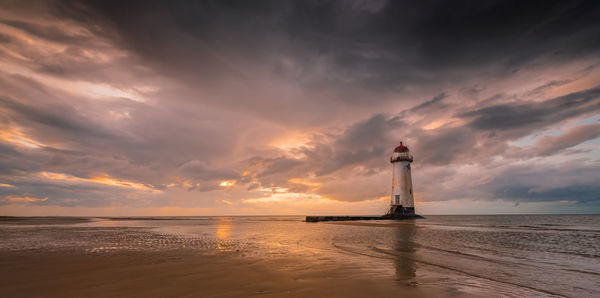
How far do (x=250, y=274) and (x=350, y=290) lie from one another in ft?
11.7

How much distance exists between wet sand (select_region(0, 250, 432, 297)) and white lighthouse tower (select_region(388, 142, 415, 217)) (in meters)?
49.1

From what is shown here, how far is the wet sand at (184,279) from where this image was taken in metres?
7.09

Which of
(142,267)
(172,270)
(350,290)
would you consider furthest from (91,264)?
(350,290)

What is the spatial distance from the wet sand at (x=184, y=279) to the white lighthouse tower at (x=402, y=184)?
161ft

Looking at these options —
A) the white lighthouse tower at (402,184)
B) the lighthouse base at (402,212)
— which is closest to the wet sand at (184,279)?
the white lighthouse tower at (402,184)

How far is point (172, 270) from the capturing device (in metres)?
9.84

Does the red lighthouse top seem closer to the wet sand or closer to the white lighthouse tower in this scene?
the white lighthouse tower

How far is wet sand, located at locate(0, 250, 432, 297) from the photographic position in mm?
7090

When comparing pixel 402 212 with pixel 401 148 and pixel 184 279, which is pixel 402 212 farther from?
pixel 184 279

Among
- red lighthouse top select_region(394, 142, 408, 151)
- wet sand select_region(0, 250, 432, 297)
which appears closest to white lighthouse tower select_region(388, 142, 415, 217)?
red lighthouse top select_region(394, 142, 408, 151)

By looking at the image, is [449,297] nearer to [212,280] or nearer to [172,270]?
[212,280]

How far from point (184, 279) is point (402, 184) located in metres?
54.6

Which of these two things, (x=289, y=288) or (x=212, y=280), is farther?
(x=212, y=280)

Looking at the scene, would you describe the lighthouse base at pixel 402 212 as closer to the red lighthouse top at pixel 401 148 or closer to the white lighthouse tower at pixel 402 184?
the white lighthouse tower at pixel 402 184
